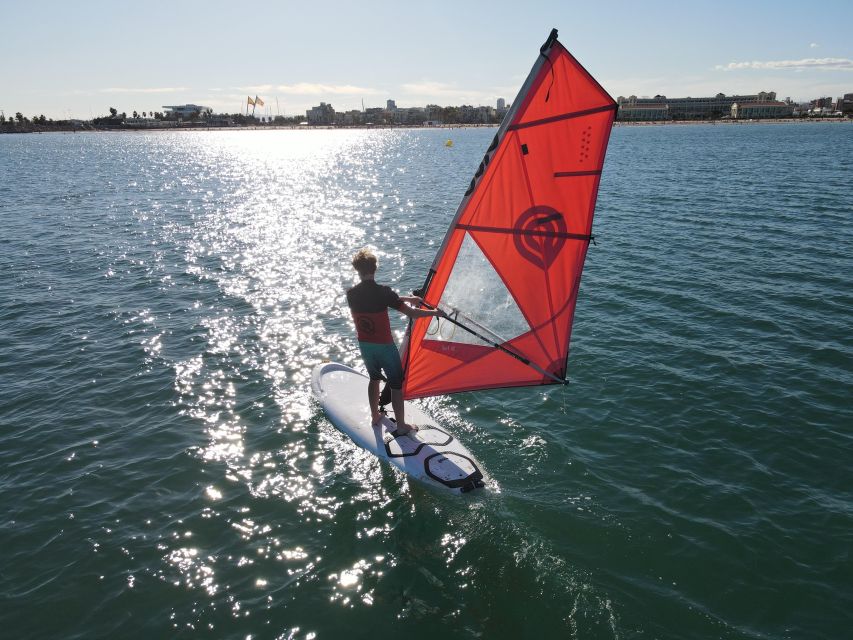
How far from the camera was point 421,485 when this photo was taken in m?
9.26

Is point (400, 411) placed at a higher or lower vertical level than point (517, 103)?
lower

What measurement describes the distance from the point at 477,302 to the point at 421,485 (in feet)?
11.2

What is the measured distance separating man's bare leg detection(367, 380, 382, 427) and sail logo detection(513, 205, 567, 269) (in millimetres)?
3728

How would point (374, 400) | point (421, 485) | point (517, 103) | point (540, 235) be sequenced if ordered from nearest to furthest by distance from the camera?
1. point (517, 103)
2. point (540, 235)
3. point (421, 485)
4. point (374, 400)

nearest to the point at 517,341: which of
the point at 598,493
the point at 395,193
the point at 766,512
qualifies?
the point at 598,493

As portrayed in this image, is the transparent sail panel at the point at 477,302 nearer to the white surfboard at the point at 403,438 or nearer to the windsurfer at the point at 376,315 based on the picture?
the windsurfer at the point at 376,315

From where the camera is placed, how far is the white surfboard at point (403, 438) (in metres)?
9.03

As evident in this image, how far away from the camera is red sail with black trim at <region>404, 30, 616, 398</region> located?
7516 mm

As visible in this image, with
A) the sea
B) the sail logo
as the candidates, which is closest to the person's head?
the sail logo

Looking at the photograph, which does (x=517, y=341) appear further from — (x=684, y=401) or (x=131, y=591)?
(x=131, y=591)

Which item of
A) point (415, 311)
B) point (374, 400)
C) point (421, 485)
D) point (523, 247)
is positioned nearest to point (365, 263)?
point (415, 311)

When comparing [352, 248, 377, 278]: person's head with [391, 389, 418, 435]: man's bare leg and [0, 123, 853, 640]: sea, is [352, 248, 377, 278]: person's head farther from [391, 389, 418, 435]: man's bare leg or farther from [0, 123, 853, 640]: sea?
[0, 123, 853, 640]: sea

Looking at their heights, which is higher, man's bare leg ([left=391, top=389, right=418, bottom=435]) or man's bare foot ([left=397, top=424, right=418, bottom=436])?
man's bare leg ([left=391, top=389, right=418, bottom=435])

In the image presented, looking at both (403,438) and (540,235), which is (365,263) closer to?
(540,235)
